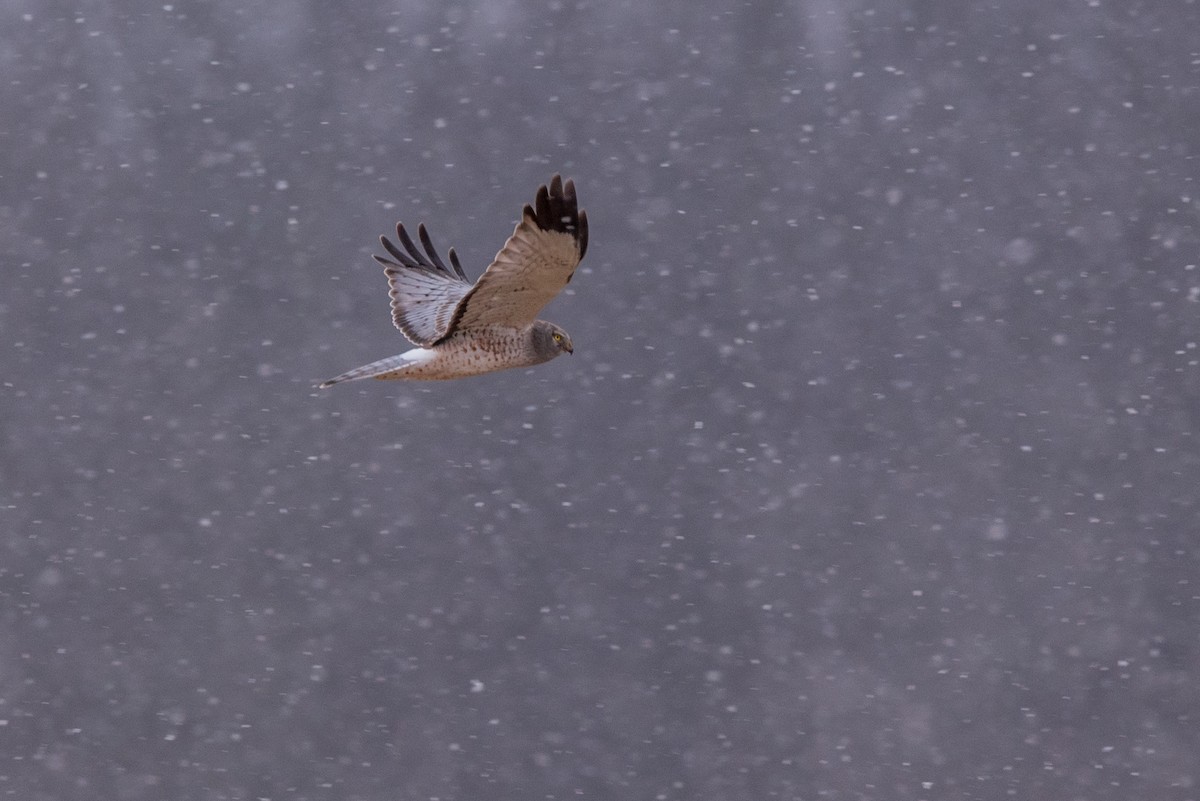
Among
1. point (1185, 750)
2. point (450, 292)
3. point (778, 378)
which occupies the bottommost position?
point (1185, 750)

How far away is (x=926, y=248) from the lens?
20.0ft

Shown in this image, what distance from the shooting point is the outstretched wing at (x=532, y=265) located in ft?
7.98

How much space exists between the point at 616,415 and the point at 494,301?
135 inches

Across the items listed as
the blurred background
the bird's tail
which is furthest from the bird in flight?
the blurred background

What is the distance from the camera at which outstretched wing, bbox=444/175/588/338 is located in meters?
2.43

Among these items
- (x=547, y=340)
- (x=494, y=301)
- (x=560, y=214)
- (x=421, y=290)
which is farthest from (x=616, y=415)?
(x=560, y=214)

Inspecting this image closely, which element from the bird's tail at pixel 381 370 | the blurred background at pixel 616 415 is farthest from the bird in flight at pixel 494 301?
the blurred background at pixel 616 415

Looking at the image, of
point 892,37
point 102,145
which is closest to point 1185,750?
point 892,37

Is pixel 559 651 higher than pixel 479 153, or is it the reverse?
pixel 479 153

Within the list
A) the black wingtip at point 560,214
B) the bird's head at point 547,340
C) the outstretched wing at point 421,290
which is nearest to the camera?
the black wingtip at point 560,214

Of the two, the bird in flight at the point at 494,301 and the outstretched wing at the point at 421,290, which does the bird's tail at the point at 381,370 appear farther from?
the outstretched wing at the point at 421,290

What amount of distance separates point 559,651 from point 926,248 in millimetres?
2151

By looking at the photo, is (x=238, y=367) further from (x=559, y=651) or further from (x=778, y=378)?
(x=778, y=378)

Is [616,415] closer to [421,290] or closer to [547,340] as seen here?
[421,290]
